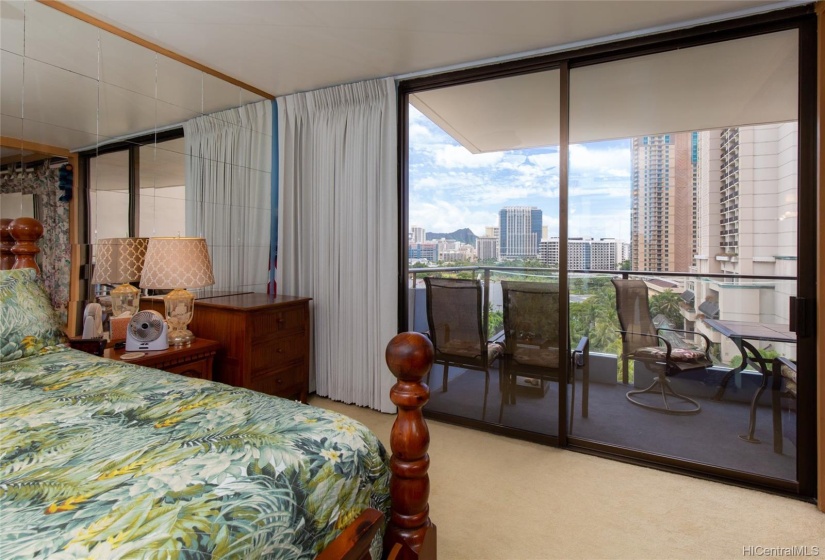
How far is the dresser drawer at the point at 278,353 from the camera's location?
274cm

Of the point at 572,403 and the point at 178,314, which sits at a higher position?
the point at 178,314

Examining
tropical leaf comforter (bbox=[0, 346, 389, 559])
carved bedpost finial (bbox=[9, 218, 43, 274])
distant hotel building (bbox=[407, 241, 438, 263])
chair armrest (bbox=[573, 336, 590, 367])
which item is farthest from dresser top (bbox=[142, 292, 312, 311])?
chair armrest (bbox=[573, 336, 590, 367])

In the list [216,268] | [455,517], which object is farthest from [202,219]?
[455,517]

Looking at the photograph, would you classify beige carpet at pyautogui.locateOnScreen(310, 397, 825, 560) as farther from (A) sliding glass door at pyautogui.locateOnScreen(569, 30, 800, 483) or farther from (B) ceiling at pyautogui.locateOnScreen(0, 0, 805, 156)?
(B) ceiling at pyautogui.locateOnScreen(0, 0, 805, 156)

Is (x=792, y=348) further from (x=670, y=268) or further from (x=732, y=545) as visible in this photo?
(x=732, y=545)

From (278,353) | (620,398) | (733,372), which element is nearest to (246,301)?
(278,353)

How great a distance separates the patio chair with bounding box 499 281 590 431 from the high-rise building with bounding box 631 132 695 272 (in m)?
0.58

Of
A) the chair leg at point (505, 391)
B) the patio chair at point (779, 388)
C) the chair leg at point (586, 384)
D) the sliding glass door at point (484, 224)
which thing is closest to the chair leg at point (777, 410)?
the patio chair at point (779, 388)

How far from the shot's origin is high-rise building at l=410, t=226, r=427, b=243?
10.4ft

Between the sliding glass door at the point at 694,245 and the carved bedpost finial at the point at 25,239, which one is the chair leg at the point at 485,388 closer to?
the sliding glass door at the point at 694,245

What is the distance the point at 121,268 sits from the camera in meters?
2.41

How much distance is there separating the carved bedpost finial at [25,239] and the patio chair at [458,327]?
227 cm

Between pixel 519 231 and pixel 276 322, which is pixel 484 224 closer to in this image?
pixel 519 231

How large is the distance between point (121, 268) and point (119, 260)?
0.05 meters
